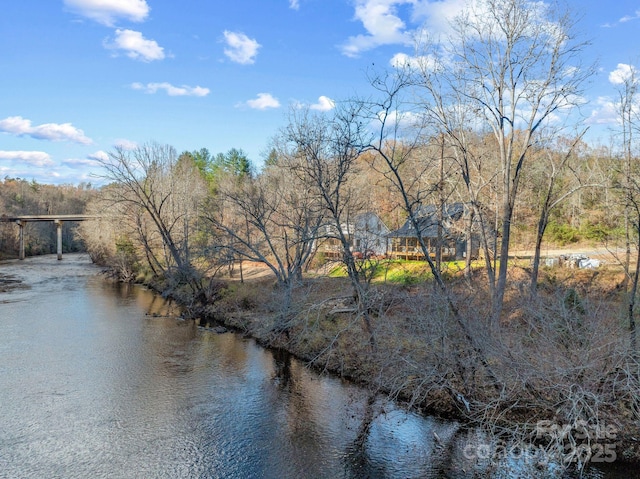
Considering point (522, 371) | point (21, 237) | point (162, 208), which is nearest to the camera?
point (522, 371)

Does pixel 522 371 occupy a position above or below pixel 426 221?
below

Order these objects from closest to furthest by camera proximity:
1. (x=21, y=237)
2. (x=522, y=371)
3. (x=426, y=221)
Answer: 1. (x=522, y=371)
2. (x=426, y=221)
3. (x=21, y=237)

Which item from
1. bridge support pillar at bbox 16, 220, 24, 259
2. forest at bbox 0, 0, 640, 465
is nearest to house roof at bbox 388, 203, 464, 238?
forest at bbox 0, 0, 640, 465

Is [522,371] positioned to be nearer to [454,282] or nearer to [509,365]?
[509,365]

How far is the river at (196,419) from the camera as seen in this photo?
9.25 meters

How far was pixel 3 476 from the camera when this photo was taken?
8.84 m

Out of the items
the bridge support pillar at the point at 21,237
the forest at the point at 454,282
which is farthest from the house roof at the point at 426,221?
the bridge support pillar at the point at 21,237

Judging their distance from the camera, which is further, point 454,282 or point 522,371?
point 454,282

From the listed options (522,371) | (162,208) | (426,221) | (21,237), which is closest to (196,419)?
(522,371)

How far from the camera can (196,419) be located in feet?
37.2

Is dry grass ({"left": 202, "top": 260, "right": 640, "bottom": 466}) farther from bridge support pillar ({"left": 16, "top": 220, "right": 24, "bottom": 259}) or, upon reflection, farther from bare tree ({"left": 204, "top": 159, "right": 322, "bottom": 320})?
bridge support pillar ({"left": 16, "top": 220, "right": 24, "bottom": 259})

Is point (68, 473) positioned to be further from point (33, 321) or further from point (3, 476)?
point (33, 321)

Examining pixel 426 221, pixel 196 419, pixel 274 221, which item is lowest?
pixel 196 419

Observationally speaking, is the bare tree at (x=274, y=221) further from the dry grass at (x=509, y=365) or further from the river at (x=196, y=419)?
the river at (x=196, y=419)
